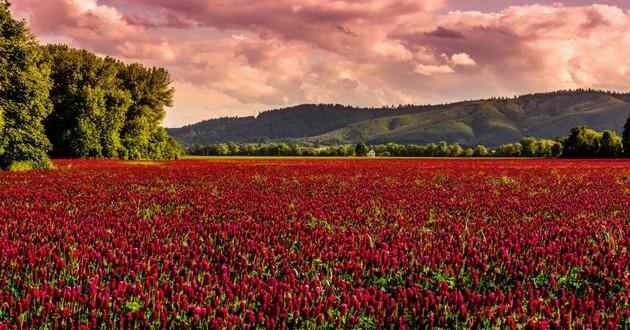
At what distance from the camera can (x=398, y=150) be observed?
149375mm

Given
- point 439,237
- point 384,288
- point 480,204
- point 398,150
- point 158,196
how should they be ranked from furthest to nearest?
point 398,150, point 158,196, point 480,204, point 439,237, point 384,288

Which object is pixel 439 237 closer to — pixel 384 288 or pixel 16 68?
pixel 384 288

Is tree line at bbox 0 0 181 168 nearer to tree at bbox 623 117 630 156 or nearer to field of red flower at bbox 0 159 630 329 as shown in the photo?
field of red flower at bbox 0 159 630 329

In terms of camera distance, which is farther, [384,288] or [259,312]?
[384,288]

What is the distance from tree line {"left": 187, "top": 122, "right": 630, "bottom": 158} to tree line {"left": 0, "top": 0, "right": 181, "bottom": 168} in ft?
215

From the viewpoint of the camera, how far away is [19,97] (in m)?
32.2

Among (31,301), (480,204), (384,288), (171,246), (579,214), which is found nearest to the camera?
(31,301)

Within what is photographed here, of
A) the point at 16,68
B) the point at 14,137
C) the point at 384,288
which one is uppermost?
the point at 16,68

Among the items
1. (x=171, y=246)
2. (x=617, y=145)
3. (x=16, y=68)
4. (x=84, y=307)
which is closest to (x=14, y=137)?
(x=16, y=68)

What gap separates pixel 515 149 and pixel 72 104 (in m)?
109

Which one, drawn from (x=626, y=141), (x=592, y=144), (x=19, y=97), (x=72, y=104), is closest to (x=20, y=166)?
(x=19, y=97)

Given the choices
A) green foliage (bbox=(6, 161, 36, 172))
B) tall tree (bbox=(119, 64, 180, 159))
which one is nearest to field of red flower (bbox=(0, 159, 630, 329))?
green foliage (bbox=(6, 161, 36, 172))

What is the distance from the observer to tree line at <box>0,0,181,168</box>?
31.6m

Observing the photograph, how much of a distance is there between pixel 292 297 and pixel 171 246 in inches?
112
